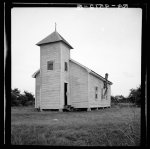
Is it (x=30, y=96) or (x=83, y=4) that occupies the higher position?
(x=83, y=4)

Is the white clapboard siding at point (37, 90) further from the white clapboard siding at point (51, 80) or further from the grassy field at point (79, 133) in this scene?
the grassy field at point (79, 133)

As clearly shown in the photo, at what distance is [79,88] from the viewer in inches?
533

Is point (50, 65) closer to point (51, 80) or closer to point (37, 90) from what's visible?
point (51, 80)

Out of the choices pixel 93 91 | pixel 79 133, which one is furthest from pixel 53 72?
pixel 79 133

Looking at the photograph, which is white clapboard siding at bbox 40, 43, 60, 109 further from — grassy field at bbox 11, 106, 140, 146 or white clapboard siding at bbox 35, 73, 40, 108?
grassy field at bbox 11, 106, 140, 146

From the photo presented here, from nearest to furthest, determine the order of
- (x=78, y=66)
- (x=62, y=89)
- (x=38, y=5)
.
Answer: (x=38, y=5) < (x=62, y=89) < (x=78, y=66)

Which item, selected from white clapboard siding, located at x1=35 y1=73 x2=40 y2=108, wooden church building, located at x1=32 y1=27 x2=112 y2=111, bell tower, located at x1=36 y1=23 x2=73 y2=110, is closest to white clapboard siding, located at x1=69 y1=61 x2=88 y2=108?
wooden church building, located at x1=32 y1=27 x2=112 y2=111
